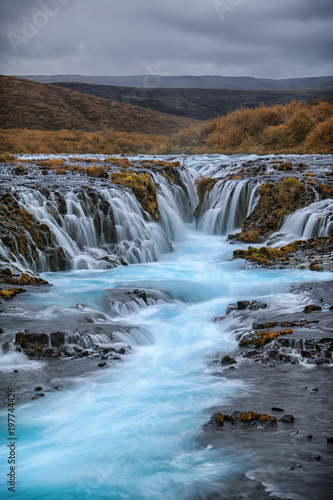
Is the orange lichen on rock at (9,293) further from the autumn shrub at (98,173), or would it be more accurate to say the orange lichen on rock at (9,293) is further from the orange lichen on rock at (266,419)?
the autumn shrub at (98,173)

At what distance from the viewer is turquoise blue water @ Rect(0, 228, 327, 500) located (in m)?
5.07

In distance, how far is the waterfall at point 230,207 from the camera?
21.6m

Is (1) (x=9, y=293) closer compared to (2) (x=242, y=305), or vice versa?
(1) (x=9, y=293)

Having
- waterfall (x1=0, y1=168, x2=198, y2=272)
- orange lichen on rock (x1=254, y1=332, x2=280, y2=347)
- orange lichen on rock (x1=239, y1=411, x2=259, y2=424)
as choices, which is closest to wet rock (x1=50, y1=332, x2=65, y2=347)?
orange lichen on rock (x1=254, y1=332, x2=280, y2=347)

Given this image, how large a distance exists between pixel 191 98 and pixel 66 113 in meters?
54.4

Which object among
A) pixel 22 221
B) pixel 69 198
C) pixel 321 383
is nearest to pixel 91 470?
pixel 321 383

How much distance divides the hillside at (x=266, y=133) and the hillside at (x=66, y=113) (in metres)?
24.3

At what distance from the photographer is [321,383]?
22.7 ft

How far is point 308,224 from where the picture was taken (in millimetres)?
17219

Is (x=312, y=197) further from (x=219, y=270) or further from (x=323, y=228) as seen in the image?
(x=219, y=270)

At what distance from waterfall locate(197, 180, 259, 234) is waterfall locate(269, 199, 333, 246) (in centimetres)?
328

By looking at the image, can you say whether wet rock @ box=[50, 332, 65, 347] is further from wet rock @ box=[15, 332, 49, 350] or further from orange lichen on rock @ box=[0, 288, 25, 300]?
orange lichen on rock @ box=[0, 288, 25, 300]

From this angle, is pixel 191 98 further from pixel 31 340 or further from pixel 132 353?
pixel 31 340

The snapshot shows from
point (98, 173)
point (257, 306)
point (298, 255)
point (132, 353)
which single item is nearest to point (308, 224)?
point (298, 255)
